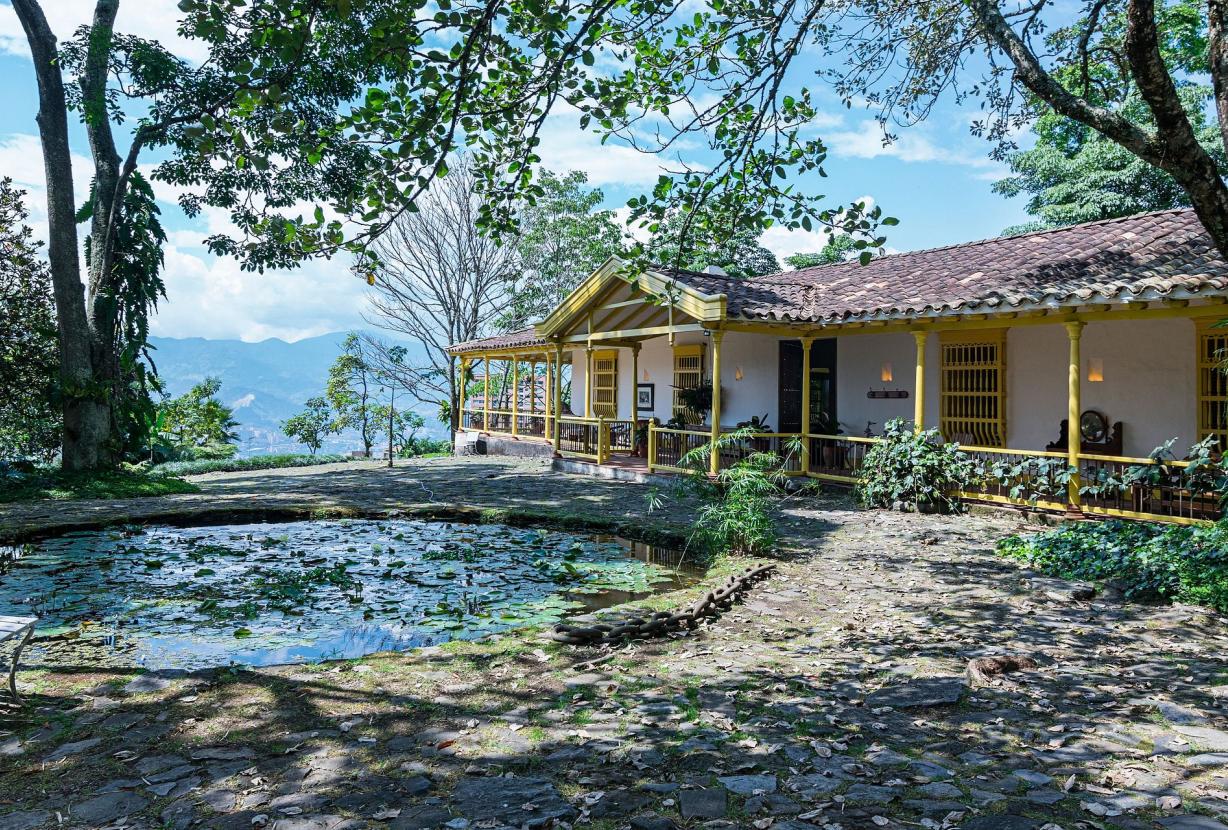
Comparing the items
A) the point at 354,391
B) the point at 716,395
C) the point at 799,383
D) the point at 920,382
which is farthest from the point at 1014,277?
the point at 354,391

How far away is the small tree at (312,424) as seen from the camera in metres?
27.9

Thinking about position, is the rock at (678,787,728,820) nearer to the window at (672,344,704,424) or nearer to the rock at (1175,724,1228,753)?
the rock at (1175,724,1228,753)

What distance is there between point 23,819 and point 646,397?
695 inches

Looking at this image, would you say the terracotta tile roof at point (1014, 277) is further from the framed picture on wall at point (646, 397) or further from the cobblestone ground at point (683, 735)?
the cobblestone ground at point (683, 735)

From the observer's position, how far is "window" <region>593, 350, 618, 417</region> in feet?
71.2

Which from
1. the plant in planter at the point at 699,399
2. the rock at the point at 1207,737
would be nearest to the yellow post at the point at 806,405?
the plant in planter at the point at 699,399

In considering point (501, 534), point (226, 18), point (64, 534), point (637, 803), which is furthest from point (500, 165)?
point (64, 534)

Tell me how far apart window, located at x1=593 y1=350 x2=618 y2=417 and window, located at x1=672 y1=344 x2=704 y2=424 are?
3041 millimetres

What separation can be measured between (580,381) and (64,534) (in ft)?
51.2

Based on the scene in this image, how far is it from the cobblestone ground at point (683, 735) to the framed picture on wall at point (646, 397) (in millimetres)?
14153

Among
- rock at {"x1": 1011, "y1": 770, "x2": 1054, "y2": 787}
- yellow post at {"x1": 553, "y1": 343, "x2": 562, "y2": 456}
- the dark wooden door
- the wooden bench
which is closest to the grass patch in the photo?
yellow post at {"x1": 553, "y1": 343, "x2": 562, "y2": 456}

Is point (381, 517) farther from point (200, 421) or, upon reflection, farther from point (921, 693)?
point (200, 421)

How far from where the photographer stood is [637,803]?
294 cm

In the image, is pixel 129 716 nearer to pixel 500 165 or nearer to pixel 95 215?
pixel 500 165
